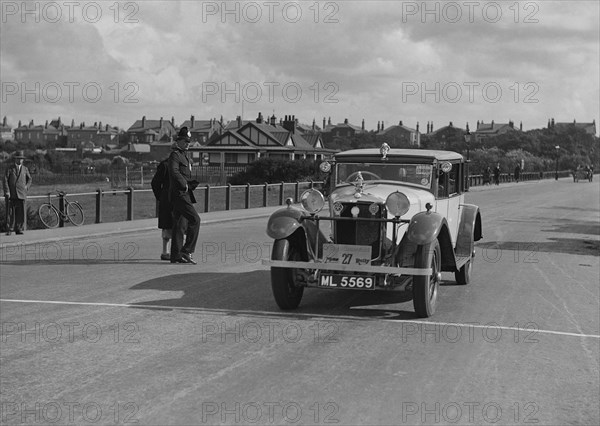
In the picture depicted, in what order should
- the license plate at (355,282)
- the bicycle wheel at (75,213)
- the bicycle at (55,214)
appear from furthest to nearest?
the bicycle wheel at (75,213) < the bicycle at (55,214) < the license plate at (355,282)

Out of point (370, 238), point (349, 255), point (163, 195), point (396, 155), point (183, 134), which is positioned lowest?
point (349, 255)

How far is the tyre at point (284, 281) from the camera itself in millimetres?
9156

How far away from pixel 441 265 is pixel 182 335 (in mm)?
3739

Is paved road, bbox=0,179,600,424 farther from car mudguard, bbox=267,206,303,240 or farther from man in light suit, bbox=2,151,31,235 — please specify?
man in light suit, bbox=2,151,31,235

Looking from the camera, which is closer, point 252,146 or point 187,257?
point 187,257

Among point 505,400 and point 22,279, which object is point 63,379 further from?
point 22,279

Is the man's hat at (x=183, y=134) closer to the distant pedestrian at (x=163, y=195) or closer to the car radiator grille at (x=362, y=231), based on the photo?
the distant pedestrian at (x=163, y=195)

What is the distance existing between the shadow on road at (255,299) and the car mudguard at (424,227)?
0.91m

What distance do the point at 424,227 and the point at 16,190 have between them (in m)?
11.8

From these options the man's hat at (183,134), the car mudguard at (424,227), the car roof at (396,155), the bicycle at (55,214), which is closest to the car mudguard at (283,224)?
the car mudguard at (424,227)

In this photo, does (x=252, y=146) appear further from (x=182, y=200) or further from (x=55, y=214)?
(x=182, y=200)

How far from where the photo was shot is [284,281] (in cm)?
917

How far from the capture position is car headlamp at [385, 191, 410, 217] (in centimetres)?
915

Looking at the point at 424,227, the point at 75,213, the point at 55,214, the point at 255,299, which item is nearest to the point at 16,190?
the point at 55,214
